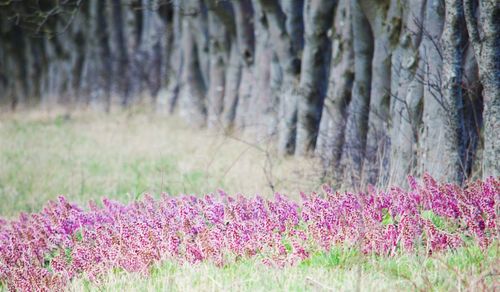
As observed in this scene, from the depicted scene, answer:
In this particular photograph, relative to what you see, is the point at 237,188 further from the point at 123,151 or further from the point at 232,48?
the point at 232,48

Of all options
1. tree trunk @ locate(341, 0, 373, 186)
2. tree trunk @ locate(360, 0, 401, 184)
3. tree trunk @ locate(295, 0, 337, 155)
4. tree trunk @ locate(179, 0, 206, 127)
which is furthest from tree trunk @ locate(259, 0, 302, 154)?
tree trunk @ locate(179, 0, 206, 127)

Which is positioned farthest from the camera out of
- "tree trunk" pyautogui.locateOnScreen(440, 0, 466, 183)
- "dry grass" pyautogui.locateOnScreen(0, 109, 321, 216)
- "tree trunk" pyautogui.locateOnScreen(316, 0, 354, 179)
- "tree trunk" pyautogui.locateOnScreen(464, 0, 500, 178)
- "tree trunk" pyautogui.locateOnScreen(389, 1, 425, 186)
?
"tree trunk" pyautogui.locateOnScreen(316, 0, 354, 179)

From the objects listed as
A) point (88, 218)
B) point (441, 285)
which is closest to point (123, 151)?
point (88, 218)

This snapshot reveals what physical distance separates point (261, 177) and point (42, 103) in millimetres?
21171

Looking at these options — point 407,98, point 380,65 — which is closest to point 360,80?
point 380,65

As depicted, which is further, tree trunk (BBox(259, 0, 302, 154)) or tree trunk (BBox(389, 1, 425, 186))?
tree trunk (BBox(259, 0, 302, 154))

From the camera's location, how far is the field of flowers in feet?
20.8

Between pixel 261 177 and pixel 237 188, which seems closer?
pixel 237 188

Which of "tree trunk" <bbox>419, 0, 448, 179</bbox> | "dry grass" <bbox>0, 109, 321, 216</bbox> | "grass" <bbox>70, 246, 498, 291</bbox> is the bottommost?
"grass" <bbox>70, 246, 498, 291</bbox>

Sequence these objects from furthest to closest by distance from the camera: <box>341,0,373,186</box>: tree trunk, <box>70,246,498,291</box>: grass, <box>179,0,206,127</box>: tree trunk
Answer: <box>179,0,206,127</box>: tree trunk, <box>341,0,373,186</box>: tree trunk, <box>70,246,498,291</box>: grass

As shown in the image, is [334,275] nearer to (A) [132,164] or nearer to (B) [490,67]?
(B) [490,67]

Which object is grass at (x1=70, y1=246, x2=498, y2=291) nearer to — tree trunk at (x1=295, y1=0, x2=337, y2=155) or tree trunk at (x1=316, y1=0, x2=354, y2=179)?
tree trunk at (x1=316, y1=0, x2=354, y2=179)

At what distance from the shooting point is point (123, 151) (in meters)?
16.8

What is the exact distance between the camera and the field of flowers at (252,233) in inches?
250
